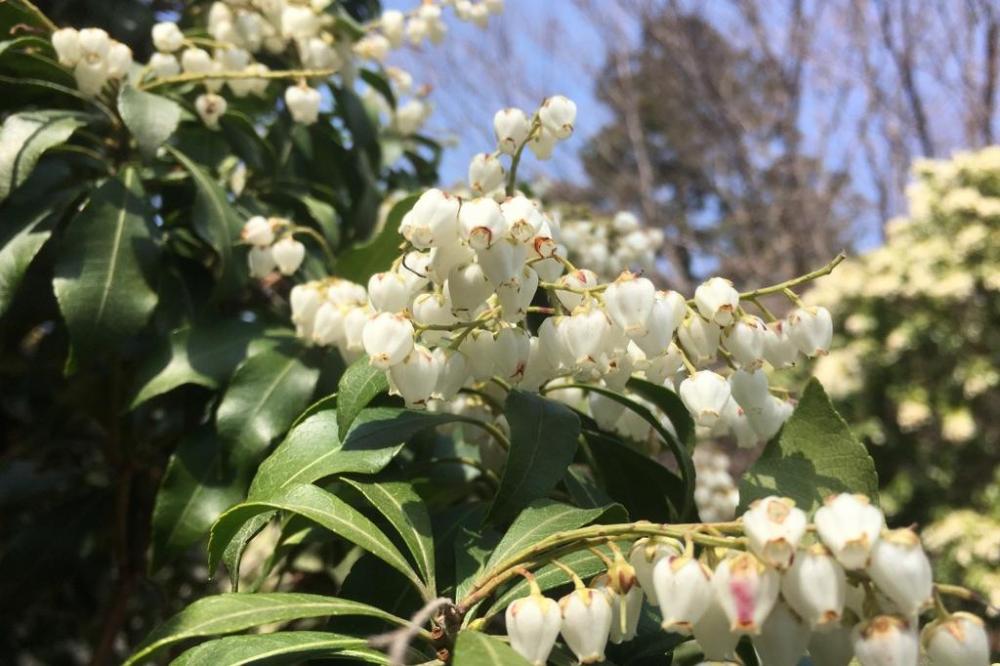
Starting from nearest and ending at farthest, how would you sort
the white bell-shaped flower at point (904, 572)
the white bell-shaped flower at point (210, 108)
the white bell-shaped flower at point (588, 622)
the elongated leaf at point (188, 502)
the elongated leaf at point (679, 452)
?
the white bell-shaped flower at point (904, 572)
the white bell-shaped flower at point (588, 622)
the elongated leaf at point (679, 452)
the elongated leaf at point (188, 502)
the white bell-shaped flower at point (210, 108)

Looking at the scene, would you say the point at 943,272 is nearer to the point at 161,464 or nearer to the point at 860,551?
the point at 161,464

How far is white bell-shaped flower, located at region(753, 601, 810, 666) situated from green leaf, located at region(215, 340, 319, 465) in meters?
0.76

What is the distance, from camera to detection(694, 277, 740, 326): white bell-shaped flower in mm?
960

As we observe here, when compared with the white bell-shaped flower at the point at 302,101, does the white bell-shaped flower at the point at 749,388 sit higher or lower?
higher

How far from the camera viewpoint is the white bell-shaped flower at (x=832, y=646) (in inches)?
27.2

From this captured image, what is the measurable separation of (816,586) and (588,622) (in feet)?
0.60

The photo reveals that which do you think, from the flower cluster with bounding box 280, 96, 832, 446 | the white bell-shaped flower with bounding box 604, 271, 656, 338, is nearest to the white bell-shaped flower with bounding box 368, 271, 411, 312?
the flower cluster with bounding box 280, 96, 832, 446

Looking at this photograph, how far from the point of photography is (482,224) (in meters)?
0.86

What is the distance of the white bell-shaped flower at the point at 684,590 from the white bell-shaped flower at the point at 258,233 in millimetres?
931

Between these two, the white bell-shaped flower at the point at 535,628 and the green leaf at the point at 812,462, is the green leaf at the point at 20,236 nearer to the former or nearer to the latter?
the white bell-shaped flower at the point at 535,628

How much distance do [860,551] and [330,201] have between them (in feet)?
5.04

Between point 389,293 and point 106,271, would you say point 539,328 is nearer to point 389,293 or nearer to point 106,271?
point 389,293

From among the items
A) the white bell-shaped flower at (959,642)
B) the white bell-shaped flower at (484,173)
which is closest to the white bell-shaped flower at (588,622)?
Answer: the white bell-shaped flower at (959,642)

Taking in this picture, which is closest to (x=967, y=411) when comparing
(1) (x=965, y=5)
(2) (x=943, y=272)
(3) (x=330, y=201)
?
(2) (x=943, y=272)
